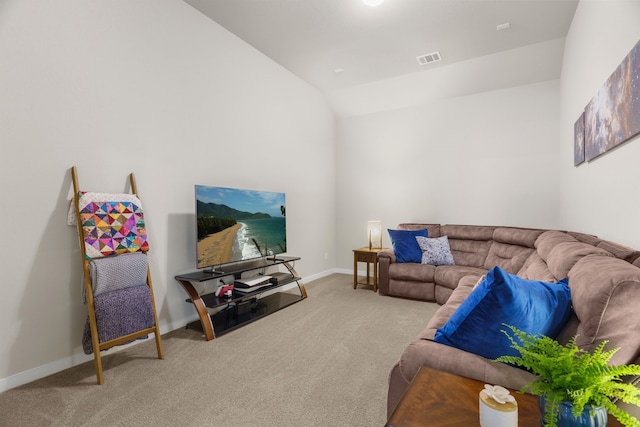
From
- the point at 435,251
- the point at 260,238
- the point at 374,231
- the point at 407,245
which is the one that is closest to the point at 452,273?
the point at 435,251

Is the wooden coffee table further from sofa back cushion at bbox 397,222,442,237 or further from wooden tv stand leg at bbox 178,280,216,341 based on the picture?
sofa back cushion at bbox 397,222,442,237

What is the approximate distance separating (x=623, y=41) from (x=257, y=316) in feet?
11.2

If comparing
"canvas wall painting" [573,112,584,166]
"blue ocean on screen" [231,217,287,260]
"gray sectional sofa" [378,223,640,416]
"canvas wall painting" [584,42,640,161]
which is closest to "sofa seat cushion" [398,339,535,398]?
"gray sectional sofa" [378,223,640,416]

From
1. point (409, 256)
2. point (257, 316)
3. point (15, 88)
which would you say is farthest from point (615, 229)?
point (15, 88)

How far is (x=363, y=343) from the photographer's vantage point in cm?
270

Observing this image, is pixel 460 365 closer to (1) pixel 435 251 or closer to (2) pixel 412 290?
(2) pixel 412 290

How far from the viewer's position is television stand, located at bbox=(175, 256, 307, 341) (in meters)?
2.81

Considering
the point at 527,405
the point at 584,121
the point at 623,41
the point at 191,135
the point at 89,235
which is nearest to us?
the point at 527,405

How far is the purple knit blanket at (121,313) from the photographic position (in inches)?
86.0

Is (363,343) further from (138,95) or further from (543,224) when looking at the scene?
(543,224)

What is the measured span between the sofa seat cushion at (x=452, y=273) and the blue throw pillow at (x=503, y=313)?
2.44 meters

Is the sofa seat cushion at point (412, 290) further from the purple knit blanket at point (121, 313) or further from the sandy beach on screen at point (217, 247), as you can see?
the purple knit blanket at point (121, 313)

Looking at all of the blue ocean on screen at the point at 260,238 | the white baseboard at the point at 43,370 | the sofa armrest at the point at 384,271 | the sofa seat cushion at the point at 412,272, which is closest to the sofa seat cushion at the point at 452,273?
the sofa seat cushion at the point at 412,272

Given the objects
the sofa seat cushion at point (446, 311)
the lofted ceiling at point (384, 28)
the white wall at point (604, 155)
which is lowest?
the sofa seat cushion at point (446, 311)
